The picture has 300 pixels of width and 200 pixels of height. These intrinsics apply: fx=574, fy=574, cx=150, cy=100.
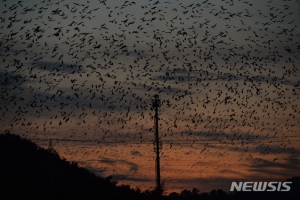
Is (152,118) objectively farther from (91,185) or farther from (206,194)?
(206,194)

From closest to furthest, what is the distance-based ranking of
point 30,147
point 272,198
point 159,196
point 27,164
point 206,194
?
point 159,196 < point 27,164 < point 30,147 < point 272,198 < point 206,194

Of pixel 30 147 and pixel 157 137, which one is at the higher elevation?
pixel 157 137

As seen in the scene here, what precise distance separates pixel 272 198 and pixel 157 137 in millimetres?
64029

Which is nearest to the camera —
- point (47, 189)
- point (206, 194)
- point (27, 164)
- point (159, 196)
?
point (159, 196)

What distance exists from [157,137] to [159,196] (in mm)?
5013

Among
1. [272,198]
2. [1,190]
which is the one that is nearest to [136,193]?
[1,190]

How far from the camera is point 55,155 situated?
9481 cm

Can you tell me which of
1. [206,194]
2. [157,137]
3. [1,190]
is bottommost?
[206,194]

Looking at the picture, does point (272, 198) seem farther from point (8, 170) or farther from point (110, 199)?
point (110, 199)

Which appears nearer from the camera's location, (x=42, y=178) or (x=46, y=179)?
(x=46, y=179)

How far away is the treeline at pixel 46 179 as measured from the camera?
170 ft

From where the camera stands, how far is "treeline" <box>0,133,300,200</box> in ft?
170

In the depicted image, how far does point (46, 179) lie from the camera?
2564 inches

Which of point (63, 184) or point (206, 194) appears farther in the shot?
point (206, 194)
